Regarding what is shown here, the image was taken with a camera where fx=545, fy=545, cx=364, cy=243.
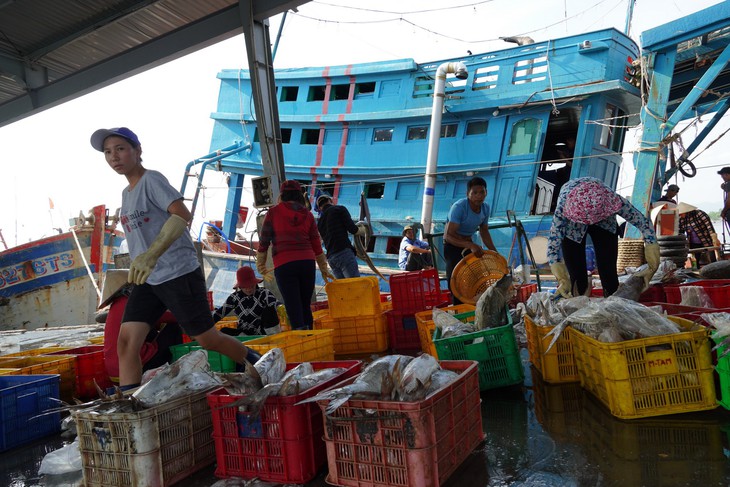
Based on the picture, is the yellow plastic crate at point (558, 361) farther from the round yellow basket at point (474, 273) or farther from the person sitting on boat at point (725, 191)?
the person sitting on boat at point (725, 191)

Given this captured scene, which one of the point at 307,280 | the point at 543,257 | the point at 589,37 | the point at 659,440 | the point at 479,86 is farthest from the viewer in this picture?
the point at 479,86

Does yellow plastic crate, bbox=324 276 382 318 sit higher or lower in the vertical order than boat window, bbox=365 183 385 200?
lower

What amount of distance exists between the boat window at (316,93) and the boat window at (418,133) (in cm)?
354

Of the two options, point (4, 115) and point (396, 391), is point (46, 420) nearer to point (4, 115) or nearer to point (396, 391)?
point (396, 391)

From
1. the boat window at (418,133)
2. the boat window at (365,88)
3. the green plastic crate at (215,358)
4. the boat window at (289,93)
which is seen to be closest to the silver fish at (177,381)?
the green plastic crate at (215,358)

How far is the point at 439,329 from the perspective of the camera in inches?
159

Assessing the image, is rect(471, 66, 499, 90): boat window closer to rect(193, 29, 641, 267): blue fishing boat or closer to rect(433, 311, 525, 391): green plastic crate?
rect(193, 29, 641, 267): blue fishing boat

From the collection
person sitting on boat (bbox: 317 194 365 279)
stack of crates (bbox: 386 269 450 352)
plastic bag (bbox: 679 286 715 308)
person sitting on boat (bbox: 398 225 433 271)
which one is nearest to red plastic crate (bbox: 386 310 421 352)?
stack of crates (bbox: 386 269 450 352)

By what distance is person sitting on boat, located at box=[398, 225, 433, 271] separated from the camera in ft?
41.5

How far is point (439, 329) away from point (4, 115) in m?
9.35

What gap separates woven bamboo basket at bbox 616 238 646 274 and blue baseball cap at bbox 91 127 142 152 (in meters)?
8.59

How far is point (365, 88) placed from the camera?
18.3 m

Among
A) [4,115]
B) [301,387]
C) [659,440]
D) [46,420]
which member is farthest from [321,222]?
[4,115]

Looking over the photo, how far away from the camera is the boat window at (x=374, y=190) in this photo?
18.0 m
